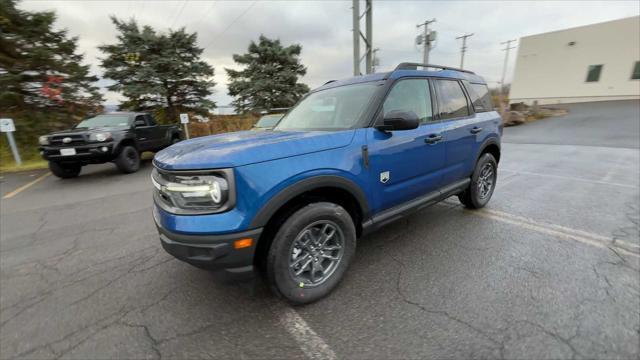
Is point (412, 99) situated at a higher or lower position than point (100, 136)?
higher

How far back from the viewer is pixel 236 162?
70.0 inches

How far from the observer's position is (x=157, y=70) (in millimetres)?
15398

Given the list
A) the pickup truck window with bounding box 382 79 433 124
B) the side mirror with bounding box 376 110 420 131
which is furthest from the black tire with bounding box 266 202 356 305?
the pickup truck window with bounding box 382 79 433 124

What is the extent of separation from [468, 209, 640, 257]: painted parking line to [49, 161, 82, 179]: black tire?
8.99 m

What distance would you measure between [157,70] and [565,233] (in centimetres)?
1817

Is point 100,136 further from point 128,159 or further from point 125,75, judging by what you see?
point 125,75

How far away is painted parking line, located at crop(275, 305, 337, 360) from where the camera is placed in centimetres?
175

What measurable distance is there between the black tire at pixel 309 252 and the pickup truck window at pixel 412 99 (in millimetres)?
1133

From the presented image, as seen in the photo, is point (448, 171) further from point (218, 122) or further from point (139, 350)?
point (218, 122)

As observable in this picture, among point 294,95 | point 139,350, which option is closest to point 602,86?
point 294,95

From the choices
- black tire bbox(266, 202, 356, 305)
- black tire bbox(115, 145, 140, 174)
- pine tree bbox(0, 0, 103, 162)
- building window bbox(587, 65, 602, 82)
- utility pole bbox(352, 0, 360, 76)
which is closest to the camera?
black tire bbox(266, 202, 356, 305)

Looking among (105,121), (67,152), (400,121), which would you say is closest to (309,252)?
(400,121)

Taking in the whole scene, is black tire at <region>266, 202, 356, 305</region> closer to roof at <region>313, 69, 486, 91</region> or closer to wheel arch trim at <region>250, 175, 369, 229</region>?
wheel arch trim at <region>250, 175, 369, 229</region>

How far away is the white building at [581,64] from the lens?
2167 cm
